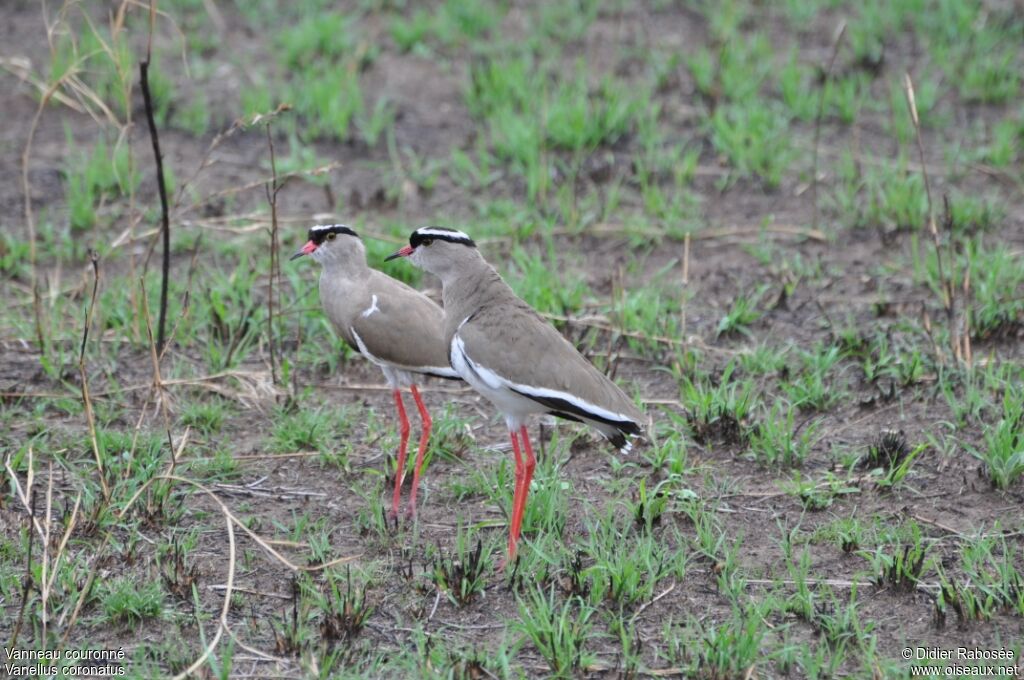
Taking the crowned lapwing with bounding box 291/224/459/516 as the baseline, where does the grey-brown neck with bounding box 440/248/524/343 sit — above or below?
above

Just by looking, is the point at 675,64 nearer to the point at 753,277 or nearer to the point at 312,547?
the point at 753,277

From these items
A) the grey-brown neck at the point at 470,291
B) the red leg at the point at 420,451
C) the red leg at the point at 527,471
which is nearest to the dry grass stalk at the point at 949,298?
the grey-brown neck at the point at 470,291

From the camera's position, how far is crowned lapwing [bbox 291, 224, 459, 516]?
5375mm

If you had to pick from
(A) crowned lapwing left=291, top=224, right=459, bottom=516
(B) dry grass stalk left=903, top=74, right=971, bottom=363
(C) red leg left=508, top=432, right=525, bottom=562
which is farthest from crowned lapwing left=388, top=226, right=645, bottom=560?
(B) dry grass stalk left=903, top=74, right=971, bottom=363

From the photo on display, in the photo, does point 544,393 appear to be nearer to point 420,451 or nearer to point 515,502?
point 515,502

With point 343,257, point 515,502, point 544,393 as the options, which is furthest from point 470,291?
point 515,502

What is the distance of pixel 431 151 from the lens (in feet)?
27.6

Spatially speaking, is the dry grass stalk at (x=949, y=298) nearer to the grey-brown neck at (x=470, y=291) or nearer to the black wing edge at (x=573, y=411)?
the black wing edge at (x=573, y=411)

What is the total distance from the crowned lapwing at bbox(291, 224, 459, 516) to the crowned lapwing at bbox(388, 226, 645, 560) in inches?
7.7

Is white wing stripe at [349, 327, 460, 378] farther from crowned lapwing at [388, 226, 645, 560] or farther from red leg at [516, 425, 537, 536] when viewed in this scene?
red leg at [516, 425, 537, 536]

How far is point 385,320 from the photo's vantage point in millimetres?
5418

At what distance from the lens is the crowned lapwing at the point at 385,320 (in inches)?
212

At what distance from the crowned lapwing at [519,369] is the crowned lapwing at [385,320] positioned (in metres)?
0.20

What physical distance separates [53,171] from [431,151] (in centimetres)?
236
